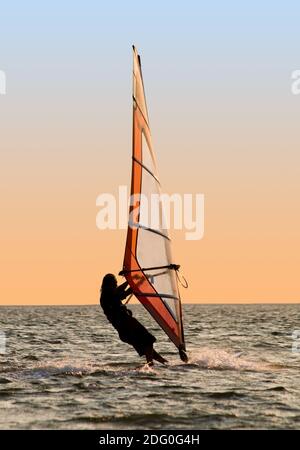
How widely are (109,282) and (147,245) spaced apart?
1321 mm

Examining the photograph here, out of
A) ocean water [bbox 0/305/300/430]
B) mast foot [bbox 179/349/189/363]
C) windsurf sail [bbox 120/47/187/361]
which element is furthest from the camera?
mast foot [bbox 179/349/189/363]

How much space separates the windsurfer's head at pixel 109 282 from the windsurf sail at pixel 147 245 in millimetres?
381

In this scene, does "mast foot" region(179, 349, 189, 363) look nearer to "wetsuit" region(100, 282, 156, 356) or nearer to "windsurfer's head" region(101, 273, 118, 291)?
"wetsuit" region(100, 282, 156, 356)

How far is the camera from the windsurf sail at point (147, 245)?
1695 cm

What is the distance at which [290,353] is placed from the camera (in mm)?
23656

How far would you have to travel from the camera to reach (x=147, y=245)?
1711 cm

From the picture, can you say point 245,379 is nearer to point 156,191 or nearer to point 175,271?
point 175,271

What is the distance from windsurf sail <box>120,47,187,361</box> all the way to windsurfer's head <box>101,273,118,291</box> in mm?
381

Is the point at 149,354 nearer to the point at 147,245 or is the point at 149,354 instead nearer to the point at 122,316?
the point at 122,316

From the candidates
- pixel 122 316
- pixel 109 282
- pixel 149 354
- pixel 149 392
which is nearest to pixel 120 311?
pixel 122 316

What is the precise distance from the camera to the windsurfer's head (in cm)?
1622

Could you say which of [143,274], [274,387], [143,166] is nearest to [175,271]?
[143,274]

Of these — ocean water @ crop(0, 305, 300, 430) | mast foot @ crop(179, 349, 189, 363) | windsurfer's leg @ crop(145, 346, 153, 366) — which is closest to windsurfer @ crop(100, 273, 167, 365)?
windsurfer's leg @ crop(145, 346, 153, 366)

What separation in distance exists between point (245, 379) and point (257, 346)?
35.3 feet
